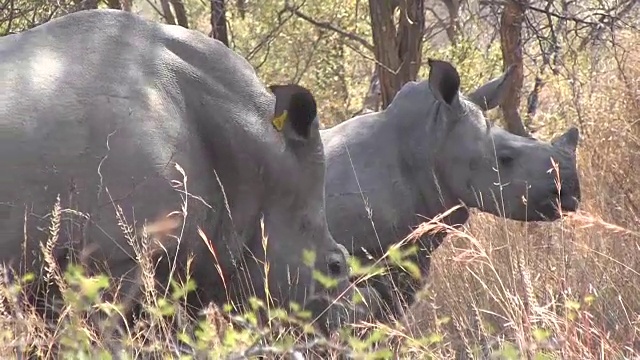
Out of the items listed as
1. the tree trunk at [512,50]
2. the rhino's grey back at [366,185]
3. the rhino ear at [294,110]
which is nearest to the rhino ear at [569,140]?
the rhino's grey back at [366,185]

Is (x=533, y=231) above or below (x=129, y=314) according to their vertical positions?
below

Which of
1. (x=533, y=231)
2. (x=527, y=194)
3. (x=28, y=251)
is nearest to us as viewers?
(x=28, y=251)

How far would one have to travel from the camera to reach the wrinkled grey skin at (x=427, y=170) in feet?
20.8

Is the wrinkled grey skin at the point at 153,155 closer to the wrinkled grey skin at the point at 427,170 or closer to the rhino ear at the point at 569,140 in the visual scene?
the wrinkled grey skin at the point at 427,170

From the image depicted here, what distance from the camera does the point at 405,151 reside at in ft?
21.7

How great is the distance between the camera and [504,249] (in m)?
6.05

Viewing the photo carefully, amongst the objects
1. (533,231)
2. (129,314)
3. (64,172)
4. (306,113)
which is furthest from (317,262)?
(533,231)

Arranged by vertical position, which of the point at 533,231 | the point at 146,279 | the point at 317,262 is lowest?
the point at 533,231

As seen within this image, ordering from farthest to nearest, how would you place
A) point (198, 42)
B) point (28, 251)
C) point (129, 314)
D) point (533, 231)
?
point (533, 231)
point (198, 42)
point (129, 314)
point (28, 251)

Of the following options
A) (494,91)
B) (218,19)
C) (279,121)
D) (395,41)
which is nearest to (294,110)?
(279,121)

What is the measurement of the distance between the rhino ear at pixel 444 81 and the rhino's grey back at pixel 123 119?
1.31m

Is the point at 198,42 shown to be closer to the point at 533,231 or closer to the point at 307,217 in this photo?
the point at 307,217

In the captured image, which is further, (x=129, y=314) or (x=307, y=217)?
(x=307, y=217)

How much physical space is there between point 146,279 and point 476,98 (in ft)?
12.5
